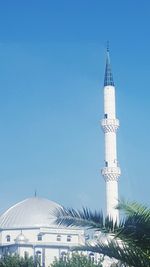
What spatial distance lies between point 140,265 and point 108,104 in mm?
44197

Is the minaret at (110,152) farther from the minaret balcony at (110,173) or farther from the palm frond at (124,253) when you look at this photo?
the palm frond at (124,253)

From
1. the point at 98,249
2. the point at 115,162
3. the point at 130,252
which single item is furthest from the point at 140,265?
the point at 115,162

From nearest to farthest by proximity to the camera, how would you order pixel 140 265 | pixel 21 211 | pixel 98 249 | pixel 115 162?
pixel 140 265
pixel 98 249
pixel 115 162
pixel 21 211

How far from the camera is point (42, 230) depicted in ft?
196

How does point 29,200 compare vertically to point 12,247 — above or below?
above

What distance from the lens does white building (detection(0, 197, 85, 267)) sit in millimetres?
57812

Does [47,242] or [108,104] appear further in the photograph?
[47,242]

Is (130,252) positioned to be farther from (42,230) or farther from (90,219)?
(42,230)

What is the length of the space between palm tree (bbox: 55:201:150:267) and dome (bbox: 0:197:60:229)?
171ft

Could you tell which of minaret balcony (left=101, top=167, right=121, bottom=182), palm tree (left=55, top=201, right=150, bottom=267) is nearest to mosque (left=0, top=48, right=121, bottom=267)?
minaret balcony (left=101, top=167, right=121, bottom=182)

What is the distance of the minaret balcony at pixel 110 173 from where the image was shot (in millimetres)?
49062

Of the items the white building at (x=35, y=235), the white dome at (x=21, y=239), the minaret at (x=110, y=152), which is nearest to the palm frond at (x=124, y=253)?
the minaret at (x=110, y=152)

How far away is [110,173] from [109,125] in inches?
169

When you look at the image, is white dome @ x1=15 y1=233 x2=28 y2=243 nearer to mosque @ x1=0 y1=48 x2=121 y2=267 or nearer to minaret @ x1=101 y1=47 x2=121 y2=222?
mosque @ x1=0 y1=48 x2=121 y2=267
